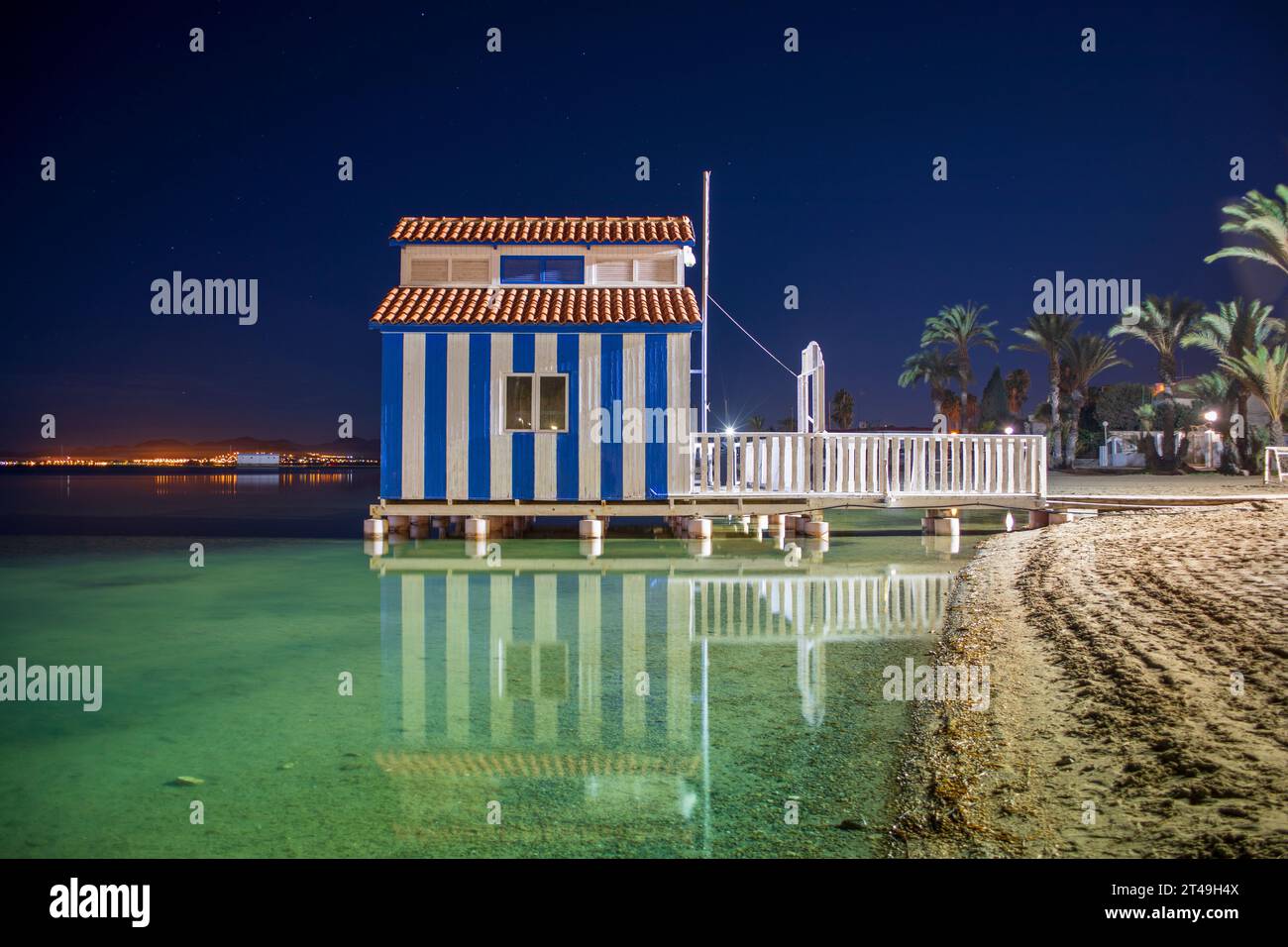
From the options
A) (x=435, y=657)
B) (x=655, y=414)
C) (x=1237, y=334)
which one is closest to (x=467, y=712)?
(x=435, y=657)

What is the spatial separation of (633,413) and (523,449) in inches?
82.7

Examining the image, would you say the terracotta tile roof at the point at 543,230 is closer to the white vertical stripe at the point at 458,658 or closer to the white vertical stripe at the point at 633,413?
the white vertical stripe at the point at 633,413

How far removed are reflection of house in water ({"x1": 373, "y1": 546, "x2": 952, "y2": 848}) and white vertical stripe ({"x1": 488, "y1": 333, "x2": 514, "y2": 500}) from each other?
1992 mm

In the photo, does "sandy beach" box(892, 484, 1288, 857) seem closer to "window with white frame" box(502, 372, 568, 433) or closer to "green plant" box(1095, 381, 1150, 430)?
"window with white frame" box(502, 372, 568, 433)

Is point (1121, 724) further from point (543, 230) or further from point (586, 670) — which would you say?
point (543, 230)

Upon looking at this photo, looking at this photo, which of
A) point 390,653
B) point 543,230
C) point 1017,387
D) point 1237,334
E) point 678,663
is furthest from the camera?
point 1017,387

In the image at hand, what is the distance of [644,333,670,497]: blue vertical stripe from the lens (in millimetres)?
15609


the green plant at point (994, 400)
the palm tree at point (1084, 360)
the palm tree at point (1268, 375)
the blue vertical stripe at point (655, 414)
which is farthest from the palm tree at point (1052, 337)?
the blue vertical stripe at point (655, 414)

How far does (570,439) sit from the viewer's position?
1560cm

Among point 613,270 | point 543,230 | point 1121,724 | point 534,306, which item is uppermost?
point 543,230

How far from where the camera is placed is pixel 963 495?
16344mm

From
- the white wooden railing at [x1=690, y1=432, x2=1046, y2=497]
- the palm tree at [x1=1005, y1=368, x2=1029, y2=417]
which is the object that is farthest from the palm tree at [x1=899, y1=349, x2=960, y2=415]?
the white wooden railing at [x1=690, y1=432, x2=1046, y2=497]
